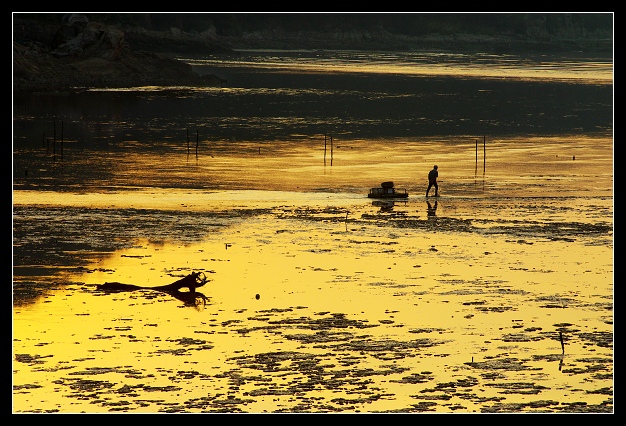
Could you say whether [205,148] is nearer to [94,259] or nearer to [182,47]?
[94,259]

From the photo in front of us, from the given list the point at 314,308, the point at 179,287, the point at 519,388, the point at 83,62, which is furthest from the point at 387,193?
the point at 83,62

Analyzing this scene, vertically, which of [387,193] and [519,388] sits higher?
[387,193]

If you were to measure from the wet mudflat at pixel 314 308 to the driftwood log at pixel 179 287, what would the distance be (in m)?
0.29

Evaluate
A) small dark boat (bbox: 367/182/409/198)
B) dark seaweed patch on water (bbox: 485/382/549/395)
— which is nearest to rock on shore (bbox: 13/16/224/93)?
small dark boat (bbox: 367/182/409/198)

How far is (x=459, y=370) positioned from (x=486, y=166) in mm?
39061

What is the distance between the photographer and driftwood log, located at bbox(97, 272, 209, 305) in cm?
3164

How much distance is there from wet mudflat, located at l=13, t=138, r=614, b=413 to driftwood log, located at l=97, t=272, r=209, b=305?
0.29m

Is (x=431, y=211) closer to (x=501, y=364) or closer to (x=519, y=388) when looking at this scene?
(x=501, y=364)

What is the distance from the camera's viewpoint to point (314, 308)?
99.5 ft

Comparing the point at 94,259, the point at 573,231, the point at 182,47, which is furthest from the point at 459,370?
the point at 182,47

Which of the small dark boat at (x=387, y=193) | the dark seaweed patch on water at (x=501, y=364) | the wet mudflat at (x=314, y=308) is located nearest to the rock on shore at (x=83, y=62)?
the small dark boat at (x=387, y=193)

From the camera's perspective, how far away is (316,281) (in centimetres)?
3334

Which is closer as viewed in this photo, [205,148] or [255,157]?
[255,157]

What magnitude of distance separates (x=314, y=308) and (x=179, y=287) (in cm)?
387
